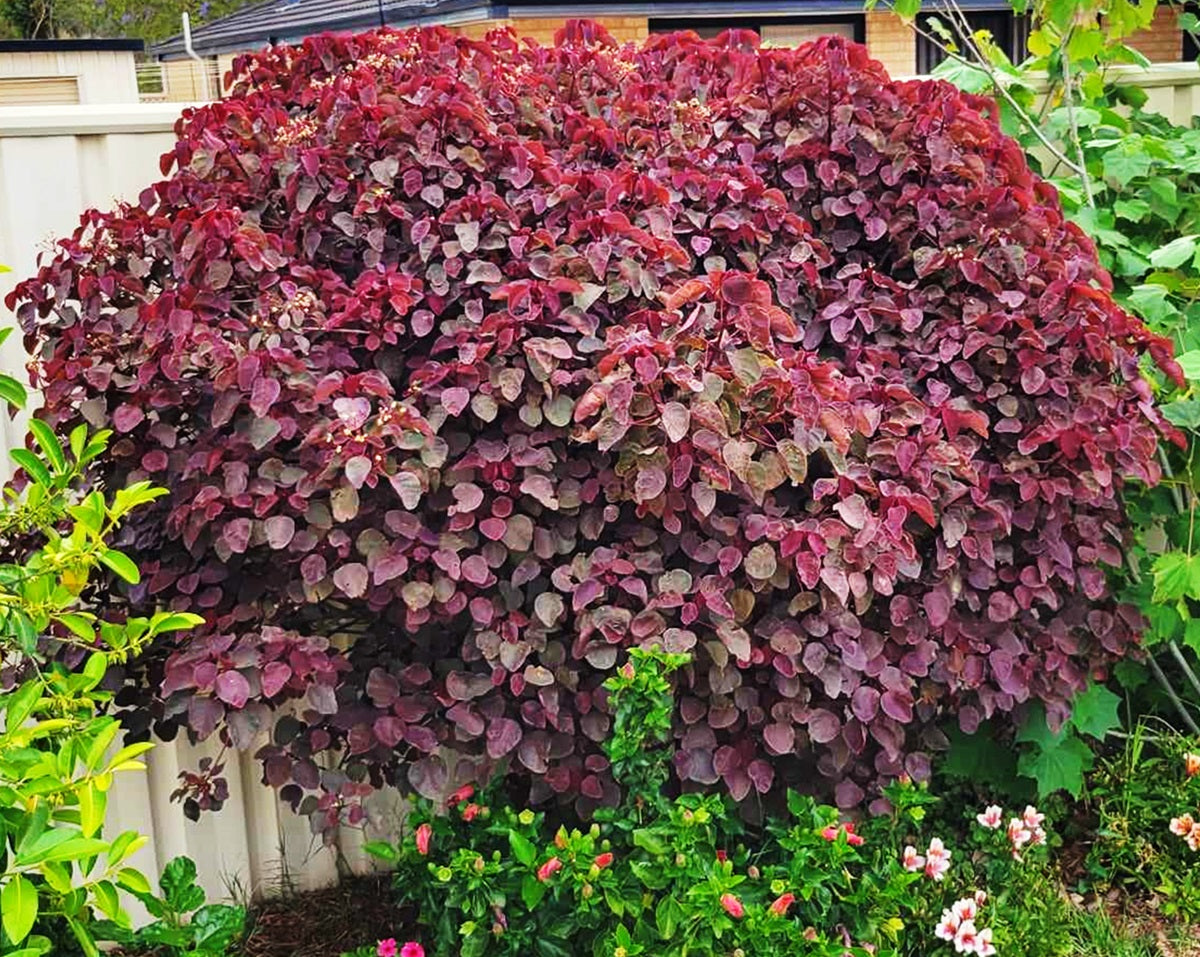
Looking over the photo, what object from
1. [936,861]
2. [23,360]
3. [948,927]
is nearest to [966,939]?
[948,927]

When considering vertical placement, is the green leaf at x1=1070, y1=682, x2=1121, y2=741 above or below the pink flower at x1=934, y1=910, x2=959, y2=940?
above

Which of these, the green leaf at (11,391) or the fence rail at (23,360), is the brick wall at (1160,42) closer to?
the fence rail at (23,360)

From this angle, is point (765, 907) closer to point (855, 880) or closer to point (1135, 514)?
point (855, 880)

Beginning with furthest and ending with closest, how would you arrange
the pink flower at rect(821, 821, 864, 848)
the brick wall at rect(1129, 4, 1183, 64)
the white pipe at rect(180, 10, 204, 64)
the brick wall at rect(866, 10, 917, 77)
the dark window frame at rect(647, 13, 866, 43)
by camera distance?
the white pipe at rect(180, 10, 204, 64) < the brick wall at rect(1129, 4, 1183, 64) < the brick wall at rect(866, 10, 917, 77) < the dark window frame at rect(647, 13, 866, 43) < the pink flower at rect(821, 821, 864, 848)

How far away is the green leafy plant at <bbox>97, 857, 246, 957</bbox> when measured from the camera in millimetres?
2428

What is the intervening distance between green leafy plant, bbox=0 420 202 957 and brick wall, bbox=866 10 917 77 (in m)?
10.8

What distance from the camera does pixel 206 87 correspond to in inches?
769

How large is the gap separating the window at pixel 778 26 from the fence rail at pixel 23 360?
29.3ft

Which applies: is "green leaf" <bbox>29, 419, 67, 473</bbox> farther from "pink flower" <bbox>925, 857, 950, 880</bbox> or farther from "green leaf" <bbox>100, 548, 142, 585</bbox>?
"pink flower" <bbox>925, 857, 950, 880</bbox>

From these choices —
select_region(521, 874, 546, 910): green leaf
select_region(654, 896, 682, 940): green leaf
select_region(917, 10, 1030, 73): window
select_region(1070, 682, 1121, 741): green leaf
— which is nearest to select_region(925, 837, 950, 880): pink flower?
select_region(1070, 682, 1121, 741): green leaf

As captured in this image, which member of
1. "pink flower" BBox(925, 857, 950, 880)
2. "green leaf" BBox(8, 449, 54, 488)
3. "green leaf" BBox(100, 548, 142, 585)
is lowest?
"pink flower" BBox(925, 857, 950, 880)

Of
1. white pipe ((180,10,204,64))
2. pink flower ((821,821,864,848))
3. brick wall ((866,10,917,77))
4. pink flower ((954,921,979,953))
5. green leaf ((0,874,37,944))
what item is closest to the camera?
green leaf ((0,874,37,944))

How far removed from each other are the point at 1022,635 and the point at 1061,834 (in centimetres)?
72

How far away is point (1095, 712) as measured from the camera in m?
3.01
